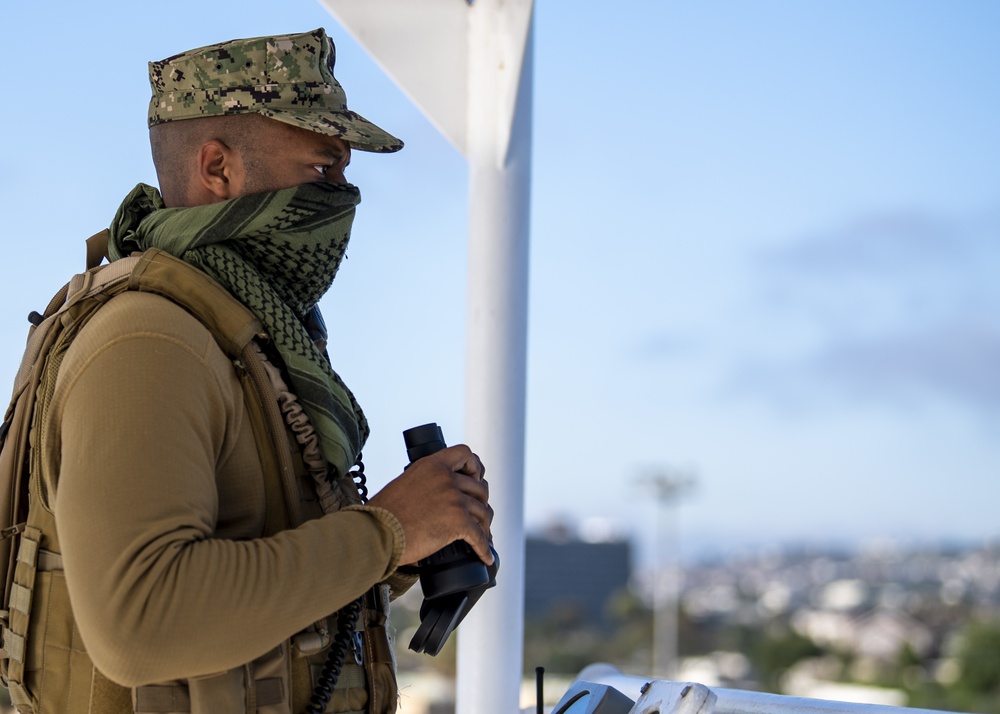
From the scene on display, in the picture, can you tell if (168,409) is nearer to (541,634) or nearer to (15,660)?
(15,660)

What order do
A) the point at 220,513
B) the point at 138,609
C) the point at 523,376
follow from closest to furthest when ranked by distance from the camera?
the point at 138,609
the point at 220,513
the point at 523,376

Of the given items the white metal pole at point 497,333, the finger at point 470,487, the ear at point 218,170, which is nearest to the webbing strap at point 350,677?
the finger at point 470,487

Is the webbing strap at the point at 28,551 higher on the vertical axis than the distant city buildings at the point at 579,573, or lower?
higher

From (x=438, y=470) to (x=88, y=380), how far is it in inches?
20.7

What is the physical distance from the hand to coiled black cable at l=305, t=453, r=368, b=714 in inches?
6.1

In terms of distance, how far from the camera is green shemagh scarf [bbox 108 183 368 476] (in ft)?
5.88

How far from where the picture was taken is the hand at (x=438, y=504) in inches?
65.2

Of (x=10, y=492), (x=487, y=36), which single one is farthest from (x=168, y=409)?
(x=487, y=36)

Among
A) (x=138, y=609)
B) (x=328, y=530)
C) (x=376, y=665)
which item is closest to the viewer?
(x=138, y=609)

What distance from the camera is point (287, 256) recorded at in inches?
74.3

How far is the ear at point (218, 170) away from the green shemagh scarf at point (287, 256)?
7 cm

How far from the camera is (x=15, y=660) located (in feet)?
5.44

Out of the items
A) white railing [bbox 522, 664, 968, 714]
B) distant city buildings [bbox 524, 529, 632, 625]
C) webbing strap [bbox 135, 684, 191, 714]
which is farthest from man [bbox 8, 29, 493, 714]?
distant city buildings [bbox 524, 529, 632, 625]

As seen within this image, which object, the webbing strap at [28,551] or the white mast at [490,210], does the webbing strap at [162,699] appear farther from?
the white mast at [490,210]
